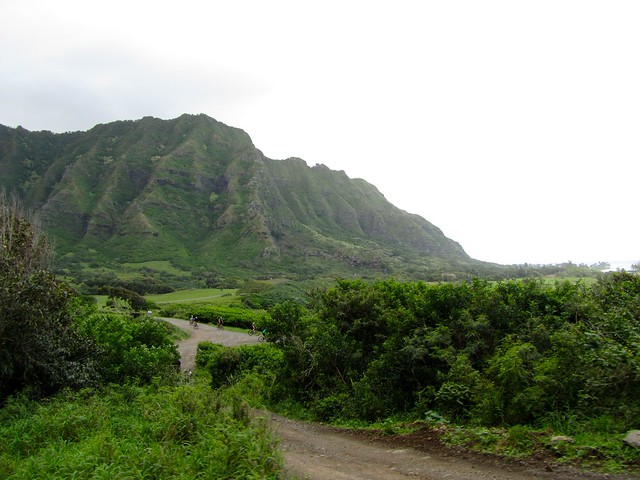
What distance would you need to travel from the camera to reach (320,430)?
11.0 m

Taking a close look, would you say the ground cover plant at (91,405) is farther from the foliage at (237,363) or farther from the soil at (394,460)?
the foliage at (237,363)

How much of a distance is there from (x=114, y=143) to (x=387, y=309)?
215 metres

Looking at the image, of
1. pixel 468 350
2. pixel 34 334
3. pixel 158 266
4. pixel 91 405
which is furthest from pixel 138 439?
pixel 158 266

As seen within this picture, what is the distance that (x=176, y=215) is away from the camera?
161 m

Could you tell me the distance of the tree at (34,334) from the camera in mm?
10992

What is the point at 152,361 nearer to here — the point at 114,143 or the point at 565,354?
the point at 565,354

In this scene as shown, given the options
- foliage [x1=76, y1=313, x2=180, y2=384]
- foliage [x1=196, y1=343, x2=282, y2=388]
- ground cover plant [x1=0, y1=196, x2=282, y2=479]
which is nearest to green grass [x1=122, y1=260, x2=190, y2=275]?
foliage [x1=196, y1=343, x2=282, y2=388]

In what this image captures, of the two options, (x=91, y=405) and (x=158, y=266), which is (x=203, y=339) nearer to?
(x=91, y=405)

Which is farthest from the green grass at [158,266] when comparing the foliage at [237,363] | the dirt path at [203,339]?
the foliage at [237,363]

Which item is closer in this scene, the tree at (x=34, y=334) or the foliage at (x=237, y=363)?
the tree at (x=34, y=334)

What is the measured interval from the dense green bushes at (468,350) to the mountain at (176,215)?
4053 inches

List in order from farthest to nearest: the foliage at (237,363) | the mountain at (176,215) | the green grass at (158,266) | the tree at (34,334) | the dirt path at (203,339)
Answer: the mountain at (176,215) → the green grass at (158,266) → the dirt path at (203,339) → the foliage at (237,363) → the tree at (34,334)

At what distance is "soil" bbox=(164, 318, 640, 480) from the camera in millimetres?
6133

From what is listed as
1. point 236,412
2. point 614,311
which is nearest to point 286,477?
point 236,412
